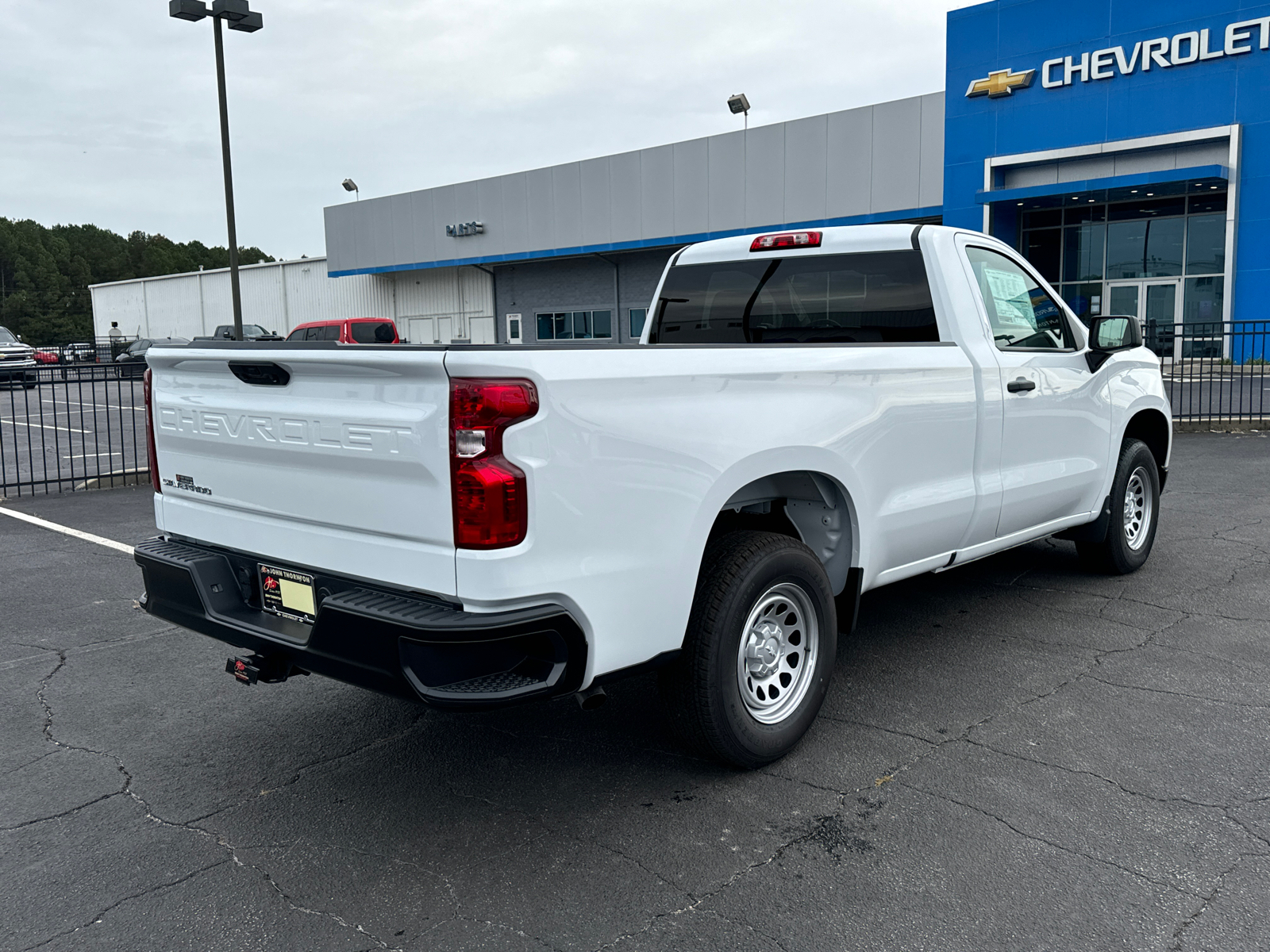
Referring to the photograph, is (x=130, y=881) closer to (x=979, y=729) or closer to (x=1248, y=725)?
(x=979, y=729)

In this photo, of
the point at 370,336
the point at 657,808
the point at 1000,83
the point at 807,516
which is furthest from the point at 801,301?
the point at 1000,83

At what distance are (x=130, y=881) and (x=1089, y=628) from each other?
4.51 meters

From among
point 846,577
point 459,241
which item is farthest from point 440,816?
point 459,241

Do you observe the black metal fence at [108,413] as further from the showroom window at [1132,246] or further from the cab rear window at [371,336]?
the showroom window at [1132,246]

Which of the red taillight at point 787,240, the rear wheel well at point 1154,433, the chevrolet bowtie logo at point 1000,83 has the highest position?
the chevrolet bowtie logo at point 1000,83

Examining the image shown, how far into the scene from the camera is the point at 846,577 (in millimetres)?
4125

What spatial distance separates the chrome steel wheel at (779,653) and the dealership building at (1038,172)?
21.6 m

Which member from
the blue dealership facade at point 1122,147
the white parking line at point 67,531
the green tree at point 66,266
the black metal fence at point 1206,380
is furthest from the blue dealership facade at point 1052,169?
the green tree at point 66,266

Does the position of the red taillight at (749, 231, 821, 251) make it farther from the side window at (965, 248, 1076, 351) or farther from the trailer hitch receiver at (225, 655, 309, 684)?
the trailer hitch receiver at (225, 655, 309, 684)

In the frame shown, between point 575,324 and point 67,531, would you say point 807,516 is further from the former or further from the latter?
point 575,324

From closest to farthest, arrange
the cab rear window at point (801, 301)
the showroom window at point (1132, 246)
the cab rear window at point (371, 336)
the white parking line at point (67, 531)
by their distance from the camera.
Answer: the cab rear window at point (801, 301) < the cab rear window at point (371, 336) < the white parking line at point (67, 531) < the showroom window at point (1132, 246)

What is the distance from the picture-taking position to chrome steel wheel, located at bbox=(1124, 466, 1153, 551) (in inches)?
248

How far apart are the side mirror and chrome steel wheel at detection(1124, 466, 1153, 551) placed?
1.00 meters

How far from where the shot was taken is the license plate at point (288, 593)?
10.8ft
